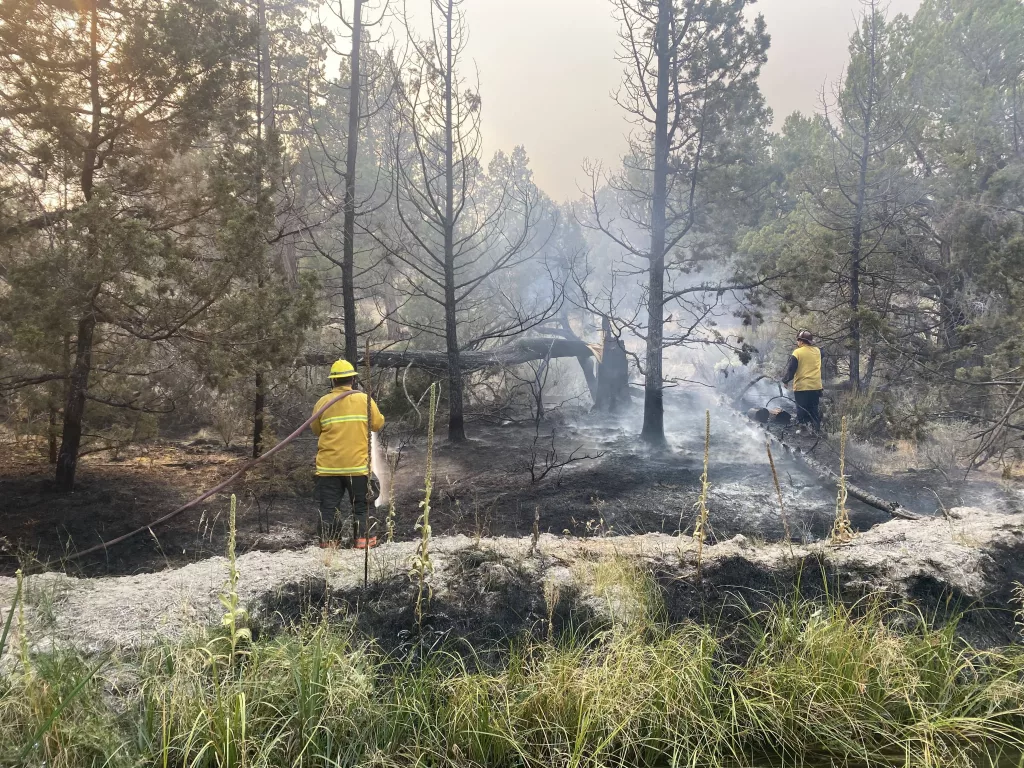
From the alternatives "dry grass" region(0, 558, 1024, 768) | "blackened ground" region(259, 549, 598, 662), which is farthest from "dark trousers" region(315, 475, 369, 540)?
"dry grass" region(0, 558, 1024, 768)

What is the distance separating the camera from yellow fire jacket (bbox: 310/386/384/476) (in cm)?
546

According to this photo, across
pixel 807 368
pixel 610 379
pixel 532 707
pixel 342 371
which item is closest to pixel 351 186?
pixel 342 371

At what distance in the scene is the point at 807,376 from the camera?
1025 cm

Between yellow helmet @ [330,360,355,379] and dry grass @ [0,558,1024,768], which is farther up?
yellow helmet @ [330,360,355,379]

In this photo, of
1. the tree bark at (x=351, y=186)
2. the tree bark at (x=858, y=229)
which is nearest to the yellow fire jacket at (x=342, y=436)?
the tree bark at (x=351, y=186)

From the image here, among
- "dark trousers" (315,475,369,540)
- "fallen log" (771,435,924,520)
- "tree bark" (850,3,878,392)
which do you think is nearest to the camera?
"dark trousers" (315,475,369,540)

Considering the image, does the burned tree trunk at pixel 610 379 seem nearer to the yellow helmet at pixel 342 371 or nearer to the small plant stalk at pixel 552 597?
the yellow helmet at pixel 342 371

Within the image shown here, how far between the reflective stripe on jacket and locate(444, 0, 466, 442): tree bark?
21.0 ft

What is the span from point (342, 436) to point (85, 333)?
12.1ft

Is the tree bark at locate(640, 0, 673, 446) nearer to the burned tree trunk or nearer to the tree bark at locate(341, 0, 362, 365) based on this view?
the burned tree trunk

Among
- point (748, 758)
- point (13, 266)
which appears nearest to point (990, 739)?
point (748, 758)

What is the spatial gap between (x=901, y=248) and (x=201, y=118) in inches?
554

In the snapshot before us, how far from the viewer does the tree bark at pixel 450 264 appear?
34.1 ft

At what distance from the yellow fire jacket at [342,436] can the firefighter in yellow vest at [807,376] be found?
7794 millimetres
